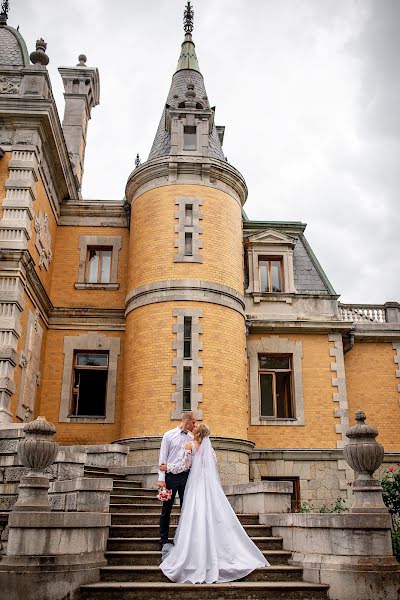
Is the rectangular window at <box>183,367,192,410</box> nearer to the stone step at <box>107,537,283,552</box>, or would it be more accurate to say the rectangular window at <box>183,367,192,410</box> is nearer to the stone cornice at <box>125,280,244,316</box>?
the stone cornice at <box>125,280,244,316</box>

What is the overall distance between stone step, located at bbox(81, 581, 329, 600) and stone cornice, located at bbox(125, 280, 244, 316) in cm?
894

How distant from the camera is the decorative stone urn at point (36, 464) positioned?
23.9ft

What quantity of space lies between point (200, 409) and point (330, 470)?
Answer: 4433mm

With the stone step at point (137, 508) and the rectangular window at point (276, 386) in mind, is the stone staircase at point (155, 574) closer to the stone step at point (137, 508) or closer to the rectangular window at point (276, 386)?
the stone step at point (137, 508)

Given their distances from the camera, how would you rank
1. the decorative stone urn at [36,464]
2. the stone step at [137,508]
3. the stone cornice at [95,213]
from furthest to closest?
1. the stone cornice at [95,213]
2. the stone step at [137,508]
3. the decorative stone urn at [36,464]

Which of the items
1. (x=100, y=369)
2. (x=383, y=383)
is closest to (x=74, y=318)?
(x=100, y=369)

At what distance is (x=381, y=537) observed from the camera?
24.6 feet

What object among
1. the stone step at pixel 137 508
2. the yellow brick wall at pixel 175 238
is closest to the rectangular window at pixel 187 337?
the yellow brick wall at pixel 175 238

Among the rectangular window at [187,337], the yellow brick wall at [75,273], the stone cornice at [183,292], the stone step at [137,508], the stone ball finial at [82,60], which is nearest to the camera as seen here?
the stone step at [137,508]

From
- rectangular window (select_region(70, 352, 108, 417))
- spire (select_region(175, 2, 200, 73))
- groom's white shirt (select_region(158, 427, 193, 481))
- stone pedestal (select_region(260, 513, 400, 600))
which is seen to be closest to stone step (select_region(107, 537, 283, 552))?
groom's white shirt (select_region(158, 427, 193, 481))

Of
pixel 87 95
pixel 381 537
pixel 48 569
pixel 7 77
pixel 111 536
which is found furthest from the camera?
pixel 87 95

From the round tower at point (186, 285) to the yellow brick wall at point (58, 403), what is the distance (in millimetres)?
846

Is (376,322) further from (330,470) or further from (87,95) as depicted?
(87,95)

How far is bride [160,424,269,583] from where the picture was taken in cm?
730
